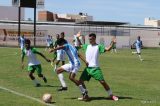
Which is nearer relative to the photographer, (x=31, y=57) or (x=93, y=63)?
(x=93, y=63)

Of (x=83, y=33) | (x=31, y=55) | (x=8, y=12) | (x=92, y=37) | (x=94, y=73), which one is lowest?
(x=83, y=33)

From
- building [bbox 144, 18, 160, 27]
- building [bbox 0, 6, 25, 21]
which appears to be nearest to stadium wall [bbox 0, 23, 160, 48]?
building [bbox 0, 6, 25, 21]

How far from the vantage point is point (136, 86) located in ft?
66.9

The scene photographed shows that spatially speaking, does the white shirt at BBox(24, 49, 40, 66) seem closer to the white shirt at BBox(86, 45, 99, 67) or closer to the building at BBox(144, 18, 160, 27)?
the white shirt at BBox(86, 45, 99, 67)

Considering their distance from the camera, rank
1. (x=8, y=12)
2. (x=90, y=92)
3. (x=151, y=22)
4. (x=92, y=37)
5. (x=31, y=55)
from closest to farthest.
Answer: (x=92, y=37)
(x=90, y=92)
(x=31, y=55)
(x=8, y=12)
(x=151, y=22)

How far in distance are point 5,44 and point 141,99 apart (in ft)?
203

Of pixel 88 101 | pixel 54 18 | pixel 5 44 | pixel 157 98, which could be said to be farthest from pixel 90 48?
pixel 54 18

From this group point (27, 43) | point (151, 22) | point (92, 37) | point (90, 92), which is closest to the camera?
point (92, 37)

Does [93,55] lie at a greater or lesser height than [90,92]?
greater

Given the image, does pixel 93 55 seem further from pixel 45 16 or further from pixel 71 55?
pixel 45 16

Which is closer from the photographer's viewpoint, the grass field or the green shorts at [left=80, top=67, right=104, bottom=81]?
the grass field

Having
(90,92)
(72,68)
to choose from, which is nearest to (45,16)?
(90,92)

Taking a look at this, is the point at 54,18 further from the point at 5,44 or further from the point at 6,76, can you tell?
the point at 6,76

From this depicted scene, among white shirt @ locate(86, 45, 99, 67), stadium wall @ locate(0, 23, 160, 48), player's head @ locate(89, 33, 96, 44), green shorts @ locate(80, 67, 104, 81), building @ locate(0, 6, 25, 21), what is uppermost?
building @ locate(0, 6, 25, 21)
